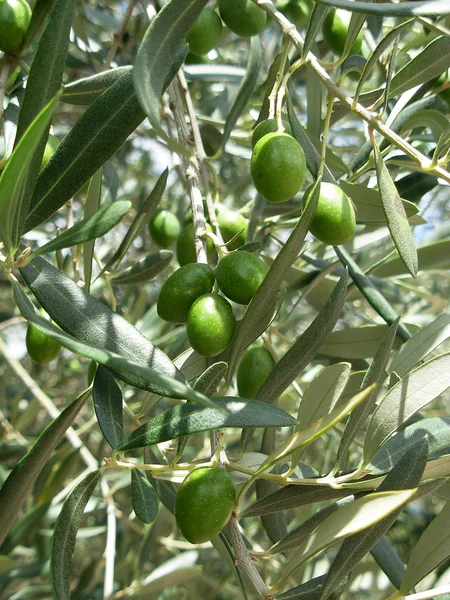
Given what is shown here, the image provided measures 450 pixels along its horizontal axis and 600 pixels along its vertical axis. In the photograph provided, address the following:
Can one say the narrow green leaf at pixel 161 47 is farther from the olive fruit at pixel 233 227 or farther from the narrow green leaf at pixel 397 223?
the olive fruit at pixel 233 227

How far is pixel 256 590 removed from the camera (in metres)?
1.05

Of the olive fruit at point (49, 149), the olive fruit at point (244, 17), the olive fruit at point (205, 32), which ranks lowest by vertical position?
the olive fruit at point (49, 149)

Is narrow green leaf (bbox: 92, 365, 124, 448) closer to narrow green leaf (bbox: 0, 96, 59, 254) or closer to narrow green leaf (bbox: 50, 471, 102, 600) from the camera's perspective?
narrow green leaf (bbox: 50, 471, 102, 600)

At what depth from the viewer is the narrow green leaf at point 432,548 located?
1.10 meters

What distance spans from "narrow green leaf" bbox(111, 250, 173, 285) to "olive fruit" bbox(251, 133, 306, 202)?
0.51 meters

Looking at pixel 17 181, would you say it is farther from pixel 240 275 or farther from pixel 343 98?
pixel 343 98

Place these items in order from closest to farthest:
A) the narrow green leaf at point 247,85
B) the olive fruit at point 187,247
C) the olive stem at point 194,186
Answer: the olive stem at point 194,186 < the olive fruit at point 187,247 < the narrow green leaf at point 247,85

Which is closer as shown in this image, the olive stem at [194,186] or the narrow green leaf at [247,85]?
the olive stem at [194,186]

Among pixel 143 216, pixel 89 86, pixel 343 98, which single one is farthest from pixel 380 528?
pixel 89 86

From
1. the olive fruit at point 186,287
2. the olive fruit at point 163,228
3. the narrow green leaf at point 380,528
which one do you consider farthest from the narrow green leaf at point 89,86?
the narrow green leaf at point 380,528

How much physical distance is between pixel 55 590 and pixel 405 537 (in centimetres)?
460

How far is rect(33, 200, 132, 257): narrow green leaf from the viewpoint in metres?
0.94

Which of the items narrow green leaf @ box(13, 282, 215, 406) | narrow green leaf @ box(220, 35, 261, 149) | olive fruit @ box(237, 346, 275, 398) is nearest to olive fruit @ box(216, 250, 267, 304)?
olive fruit @ box(237, 346, 275, 398)

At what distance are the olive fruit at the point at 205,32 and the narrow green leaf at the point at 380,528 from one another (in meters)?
1.14
